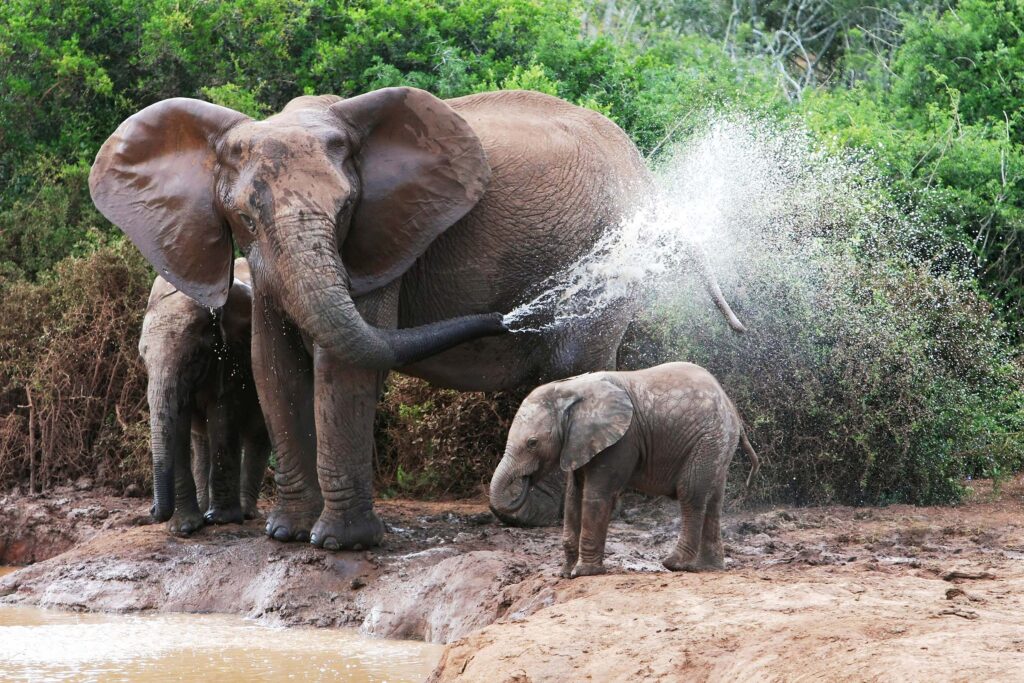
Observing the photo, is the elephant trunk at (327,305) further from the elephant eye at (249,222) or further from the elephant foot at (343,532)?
the elephant foot at (343,532)

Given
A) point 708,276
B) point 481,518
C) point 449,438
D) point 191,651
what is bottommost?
point 191,651

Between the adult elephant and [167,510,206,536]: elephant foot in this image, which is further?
[167,510,206,536]: elephant foot

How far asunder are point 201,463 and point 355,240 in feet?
6.80

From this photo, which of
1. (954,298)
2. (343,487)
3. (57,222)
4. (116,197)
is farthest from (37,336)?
(954,298)

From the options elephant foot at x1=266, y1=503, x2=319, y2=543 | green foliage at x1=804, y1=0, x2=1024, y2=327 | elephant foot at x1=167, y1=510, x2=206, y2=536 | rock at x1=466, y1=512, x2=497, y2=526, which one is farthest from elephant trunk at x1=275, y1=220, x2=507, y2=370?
green foliage at x1=804, y1=0, x2=1024, y2=327

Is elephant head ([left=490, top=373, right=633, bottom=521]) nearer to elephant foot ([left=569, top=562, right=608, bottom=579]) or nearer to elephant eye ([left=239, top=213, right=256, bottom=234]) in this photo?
elephant foot ([left=569, top=562, right=608, bottom=579])

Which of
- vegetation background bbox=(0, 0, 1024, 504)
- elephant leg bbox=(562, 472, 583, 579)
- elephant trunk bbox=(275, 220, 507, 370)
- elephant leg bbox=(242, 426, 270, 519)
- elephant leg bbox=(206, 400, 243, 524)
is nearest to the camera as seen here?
elephant leg bbox=(562, 472, 583, 579)

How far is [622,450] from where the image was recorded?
7551 mm

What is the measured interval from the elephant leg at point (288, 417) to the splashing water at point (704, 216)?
1336mm

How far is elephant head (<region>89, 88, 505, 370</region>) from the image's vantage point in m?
8.36

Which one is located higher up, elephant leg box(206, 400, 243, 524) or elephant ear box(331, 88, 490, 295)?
elephant ear box(331, 88, 490, 295)

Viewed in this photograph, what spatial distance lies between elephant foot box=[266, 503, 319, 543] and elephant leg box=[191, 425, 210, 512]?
96cm

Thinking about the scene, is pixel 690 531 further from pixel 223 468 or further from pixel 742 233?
pixel 742 233

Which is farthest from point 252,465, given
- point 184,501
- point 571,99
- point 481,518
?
point 571,99
